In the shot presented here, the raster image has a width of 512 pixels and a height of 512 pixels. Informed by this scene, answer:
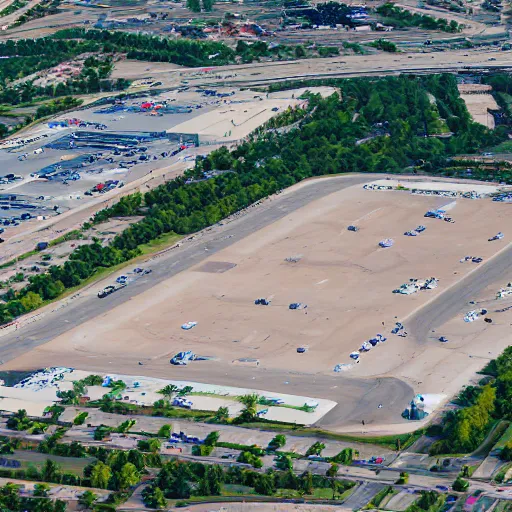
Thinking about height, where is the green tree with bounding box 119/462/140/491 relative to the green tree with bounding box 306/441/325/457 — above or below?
above

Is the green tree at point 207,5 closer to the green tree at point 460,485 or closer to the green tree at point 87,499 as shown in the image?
the green tree at point 87,499

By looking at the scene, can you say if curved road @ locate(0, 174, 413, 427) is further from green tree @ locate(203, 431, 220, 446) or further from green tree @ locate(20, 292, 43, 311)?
green tree @ locate(203, 431, 220, 446)

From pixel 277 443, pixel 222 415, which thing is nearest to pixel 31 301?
pixel 222 415

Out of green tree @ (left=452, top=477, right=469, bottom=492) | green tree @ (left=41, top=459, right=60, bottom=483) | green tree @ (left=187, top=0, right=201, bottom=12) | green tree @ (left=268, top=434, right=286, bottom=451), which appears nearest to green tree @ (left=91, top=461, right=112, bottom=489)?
green tree @ (left=41, top=459, right=60, bottom=483)

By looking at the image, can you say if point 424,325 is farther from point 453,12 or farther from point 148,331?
Answer: point 453,12

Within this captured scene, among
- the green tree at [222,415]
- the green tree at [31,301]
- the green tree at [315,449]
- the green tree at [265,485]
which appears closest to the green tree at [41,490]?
the green tree at [265,485]

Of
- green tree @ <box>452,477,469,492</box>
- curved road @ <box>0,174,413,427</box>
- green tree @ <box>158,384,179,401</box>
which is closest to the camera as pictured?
green tree @ <box>452,477,469,492</box>

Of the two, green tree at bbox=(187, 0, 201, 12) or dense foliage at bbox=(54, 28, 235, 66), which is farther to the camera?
green tree at bbox=(187, 0, 201, 12)

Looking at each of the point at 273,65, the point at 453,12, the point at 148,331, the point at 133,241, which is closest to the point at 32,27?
the point at 273,65
